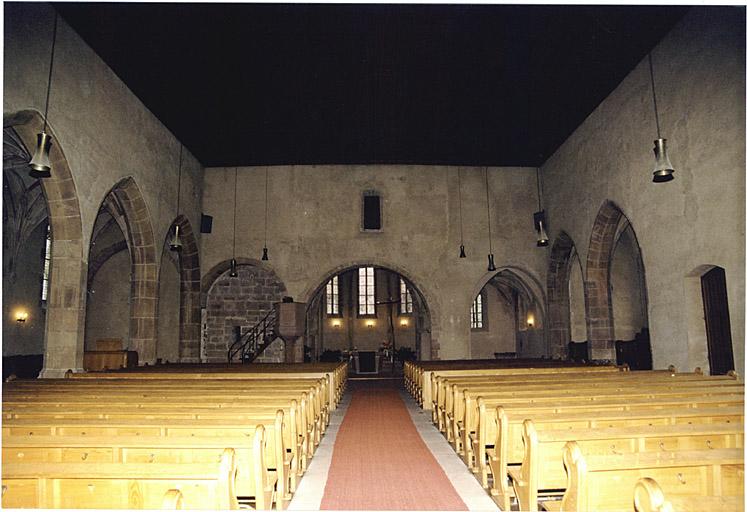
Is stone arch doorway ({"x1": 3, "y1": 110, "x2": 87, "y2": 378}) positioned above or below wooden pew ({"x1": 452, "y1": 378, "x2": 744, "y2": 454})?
above

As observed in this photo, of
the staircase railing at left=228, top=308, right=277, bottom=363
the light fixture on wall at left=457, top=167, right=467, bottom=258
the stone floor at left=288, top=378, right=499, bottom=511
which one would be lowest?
the stone floor at left=288, top=378, right=499, bottom=511

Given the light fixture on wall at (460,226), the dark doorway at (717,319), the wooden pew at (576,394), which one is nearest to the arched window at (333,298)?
the light fixture on wall at (460,226)

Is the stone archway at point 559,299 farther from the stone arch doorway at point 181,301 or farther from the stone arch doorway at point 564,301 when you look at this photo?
the stone arch doorway at point 181,301

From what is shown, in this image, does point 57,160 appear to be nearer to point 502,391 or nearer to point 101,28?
point 101,28

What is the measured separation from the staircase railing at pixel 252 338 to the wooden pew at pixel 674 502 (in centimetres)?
1663

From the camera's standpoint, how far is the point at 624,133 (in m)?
10.7

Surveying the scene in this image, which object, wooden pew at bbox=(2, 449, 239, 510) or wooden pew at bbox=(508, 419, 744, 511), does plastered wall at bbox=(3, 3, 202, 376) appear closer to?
wooden pew at bbox=(2, 449, 239, 510)

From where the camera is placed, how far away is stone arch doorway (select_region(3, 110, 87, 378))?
8898mm

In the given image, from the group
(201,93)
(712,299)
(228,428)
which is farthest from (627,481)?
(201,93)

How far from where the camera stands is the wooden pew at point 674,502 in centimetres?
158

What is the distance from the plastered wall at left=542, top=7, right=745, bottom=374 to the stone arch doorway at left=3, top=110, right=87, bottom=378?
9.89 metres

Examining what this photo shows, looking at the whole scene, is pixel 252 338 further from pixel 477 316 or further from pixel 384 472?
pixel 384 472

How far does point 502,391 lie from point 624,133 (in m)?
7.55

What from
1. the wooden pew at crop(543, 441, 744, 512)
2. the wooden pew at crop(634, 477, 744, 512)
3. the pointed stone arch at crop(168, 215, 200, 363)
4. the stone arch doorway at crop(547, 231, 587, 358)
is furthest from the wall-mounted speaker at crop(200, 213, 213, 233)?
the wooden pew at crop(634, 477, 744, 512)
